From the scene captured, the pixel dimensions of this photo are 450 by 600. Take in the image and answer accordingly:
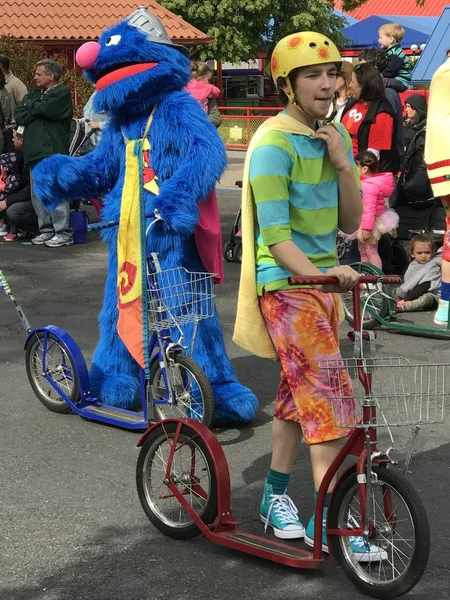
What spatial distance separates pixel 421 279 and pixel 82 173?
3.71 meters

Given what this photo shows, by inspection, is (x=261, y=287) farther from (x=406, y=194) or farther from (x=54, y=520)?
(x=406, y=194)

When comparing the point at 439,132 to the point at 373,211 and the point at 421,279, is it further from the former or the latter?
the point at 421,279

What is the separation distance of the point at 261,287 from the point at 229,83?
41020 millimetres

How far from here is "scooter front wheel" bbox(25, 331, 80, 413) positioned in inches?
234

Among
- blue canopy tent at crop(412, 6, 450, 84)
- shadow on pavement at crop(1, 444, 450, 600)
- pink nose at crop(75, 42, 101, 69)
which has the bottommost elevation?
shadow on pavement at crop(1, 444, 450, 600)

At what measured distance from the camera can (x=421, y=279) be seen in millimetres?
8688

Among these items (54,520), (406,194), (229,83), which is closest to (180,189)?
(54,520)

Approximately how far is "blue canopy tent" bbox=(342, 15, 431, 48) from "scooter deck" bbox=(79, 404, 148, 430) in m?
33.2

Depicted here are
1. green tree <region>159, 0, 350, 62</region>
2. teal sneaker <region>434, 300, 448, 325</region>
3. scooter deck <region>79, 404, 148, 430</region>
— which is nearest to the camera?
scooter deck <region>79, 404, 148, 430</region>

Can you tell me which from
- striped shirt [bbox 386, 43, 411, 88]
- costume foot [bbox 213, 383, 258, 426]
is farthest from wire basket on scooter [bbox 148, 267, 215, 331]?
striped shirt [bbox 386, 43, 411, 88]

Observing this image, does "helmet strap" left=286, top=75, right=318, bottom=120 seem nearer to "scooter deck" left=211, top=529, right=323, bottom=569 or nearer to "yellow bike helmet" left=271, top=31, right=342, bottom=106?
"yellow bike helmet" left=271, top=31, right=342, bottom=106

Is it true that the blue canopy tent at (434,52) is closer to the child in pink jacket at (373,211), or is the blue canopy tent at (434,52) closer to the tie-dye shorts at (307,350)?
the child in pink jacket at (373,211)

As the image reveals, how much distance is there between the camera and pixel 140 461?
436 cm

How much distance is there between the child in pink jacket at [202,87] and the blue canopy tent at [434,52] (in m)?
12.0
